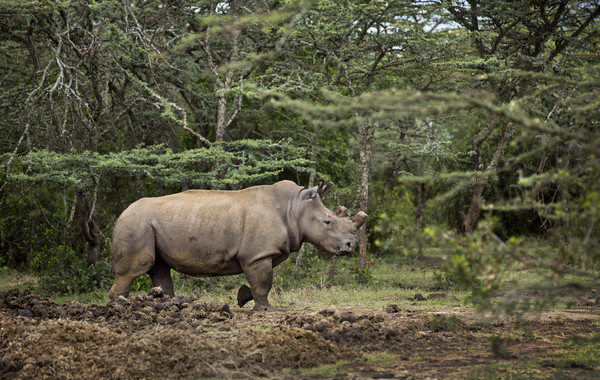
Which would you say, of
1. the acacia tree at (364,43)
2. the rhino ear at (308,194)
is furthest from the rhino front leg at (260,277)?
the acacia tree at (364,43)

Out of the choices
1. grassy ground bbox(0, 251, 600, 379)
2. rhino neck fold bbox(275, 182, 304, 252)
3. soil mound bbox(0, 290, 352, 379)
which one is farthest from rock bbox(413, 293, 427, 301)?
soil mound bbox(0, 290, 352, 379)

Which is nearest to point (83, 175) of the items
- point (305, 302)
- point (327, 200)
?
point (305, 302)

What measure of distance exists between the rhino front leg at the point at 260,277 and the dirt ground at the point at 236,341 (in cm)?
62

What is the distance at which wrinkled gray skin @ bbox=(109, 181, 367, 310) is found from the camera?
9430 millimetres

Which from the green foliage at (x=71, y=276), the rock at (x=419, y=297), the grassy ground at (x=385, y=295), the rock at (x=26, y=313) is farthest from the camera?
the green foliage at (x=71, y=276)

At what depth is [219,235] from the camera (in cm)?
953

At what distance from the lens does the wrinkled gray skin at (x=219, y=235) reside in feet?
30.9

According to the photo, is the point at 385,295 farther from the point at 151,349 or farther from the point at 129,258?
the point at 151,349

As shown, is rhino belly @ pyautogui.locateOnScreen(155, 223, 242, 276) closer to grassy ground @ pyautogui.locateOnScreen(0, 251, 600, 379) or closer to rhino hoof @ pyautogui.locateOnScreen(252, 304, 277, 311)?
rhino hoof @ pyautogui.locateOnScreen(252, 304, 277, 311)

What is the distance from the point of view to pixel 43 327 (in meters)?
7.24

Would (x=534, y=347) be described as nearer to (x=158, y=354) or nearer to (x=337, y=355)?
(x=337, y=355)

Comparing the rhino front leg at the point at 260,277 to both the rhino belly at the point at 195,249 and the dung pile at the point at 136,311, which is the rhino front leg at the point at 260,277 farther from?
the dung pile at the point at 136,311

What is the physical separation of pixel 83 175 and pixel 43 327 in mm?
4745

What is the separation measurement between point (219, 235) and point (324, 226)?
1.51m
